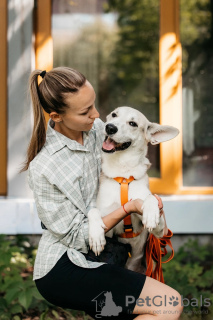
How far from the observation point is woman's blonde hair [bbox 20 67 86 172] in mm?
2180

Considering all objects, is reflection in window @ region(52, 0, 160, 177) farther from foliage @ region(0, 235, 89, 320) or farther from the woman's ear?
the woman's ear

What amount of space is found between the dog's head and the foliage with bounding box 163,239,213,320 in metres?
1.29

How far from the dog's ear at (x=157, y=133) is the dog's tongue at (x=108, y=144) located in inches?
10.3

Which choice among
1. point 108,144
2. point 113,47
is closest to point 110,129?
point 108,144

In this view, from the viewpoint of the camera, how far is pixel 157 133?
263cm

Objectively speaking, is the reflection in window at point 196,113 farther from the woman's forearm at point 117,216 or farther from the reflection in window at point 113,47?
the woman's forearm at point 117,216

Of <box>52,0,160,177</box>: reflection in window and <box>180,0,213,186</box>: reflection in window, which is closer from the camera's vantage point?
<box>180,0,213,186</box>: reflection in window

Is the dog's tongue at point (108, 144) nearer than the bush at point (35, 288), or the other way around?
the dog's tongue at point (108, 144)

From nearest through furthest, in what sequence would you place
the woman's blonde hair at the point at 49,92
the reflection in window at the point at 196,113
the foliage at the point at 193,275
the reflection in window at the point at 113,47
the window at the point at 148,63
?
the woman's blonde hair at the point at 49,92 < the foliage at the point at 193,275 < the window at the point at 148,63 < the reflection in window at the point at 196,113 < the reflection in window at the point at 113,47

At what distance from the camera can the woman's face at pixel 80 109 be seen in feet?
7.19

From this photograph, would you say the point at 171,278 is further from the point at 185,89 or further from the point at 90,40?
the point at 90,40

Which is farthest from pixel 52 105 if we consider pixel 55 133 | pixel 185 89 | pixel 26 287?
pixel 185 89

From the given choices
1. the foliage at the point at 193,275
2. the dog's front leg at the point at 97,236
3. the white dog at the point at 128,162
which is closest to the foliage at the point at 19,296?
the foliage at the point at 193,275

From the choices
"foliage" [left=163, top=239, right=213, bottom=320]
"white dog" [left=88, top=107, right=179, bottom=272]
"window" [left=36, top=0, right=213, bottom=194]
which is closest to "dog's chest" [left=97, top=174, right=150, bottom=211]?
"white dog" [left=88, top=107, right=179, bottom=272]
